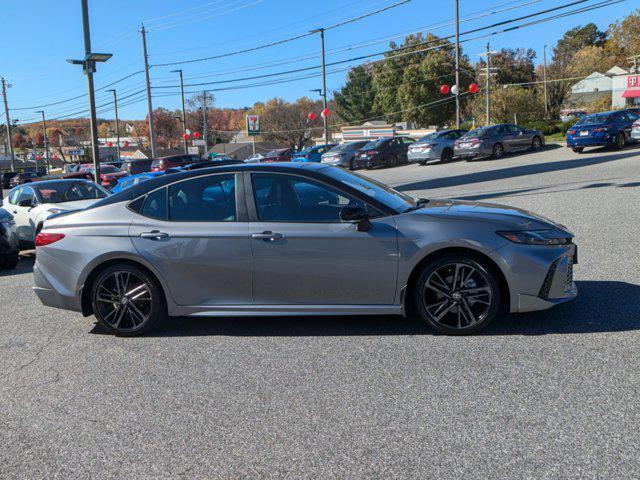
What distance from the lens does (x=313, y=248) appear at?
5.15 metres

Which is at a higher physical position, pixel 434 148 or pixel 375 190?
pixel 434 148

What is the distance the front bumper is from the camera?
493 centimetres

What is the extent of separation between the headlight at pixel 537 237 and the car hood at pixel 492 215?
5 cm

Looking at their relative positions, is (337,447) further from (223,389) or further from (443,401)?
(223,389)

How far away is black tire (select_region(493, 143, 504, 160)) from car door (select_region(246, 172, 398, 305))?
2409cm

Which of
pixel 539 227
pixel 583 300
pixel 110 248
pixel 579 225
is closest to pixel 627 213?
pixel 579 225

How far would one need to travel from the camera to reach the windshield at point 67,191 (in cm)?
1291

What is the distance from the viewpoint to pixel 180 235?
5395mm

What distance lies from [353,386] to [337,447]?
2.78ft

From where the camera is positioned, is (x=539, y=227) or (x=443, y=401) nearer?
(x=443, y=401)

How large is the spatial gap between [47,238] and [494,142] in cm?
2470

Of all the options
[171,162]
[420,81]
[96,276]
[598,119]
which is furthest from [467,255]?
[420,81]

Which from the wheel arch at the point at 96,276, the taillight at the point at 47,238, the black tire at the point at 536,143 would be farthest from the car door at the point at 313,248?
the black tire at the point at 536,143

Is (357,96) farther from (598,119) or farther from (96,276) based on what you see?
(96,276)
